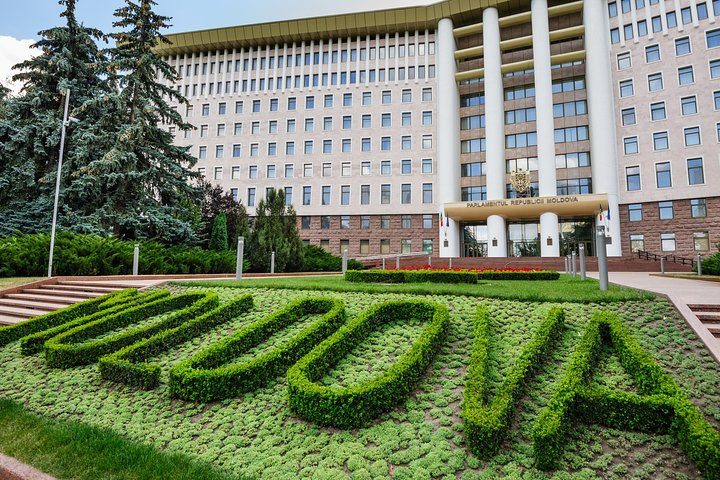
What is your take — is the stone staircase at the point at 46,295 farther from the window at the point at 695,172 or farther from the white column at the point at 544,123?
the window at the point at 695,172

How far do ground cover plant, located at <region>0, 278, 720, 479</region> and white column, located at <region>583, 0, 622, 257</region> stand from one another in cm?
3032

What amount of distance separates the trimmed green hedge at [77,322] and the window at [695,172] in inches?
1517

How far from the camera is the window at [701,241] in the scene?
1215 inches

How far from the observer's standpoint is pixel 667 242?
105 ft

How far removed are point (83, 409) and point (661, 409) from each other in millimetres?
6397

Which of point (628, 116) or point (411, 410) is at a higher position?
point (628, 116)

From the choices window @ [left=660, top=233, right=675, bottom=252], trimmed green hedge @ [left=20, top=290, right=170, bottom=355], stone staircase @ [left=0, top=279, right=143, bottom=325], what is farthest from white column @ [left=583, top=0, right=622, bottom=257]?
stone staircase @ [left=0, top=279, right=143, bottom=325]

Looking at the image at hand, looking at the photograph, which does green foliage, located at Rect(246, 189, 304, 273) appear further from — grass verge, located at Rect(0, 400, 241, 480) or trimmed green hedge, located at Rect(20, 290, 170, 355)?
grass verge, located at Rect(0, 400, 241, 480)

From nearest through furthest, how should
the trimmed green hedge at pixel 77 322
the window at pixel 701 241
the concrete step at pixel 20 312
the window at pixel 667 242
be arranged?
the trimmed green hedge at pixel 77 322 → the concrete step at pixel 20 312 → the window at pixel 701 241 → the window at pixel 667 242

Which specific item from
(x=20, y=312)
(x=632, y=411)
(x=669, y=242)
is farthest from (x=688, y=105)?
(x=20, y=312)

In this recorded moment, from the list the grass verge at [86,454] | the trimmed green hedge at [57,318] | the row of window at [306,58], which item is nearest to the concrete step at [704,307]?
the grass verge at [86,454]

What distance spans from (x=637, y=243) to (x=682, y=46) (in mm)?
16474

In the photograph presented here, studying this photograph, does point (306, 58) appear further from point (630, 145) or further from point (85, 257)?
point (85, 257)

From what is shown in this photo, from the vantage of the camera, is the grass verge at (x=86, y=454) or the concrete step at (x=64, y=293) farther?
the concrete step at (x=64, y=293)
